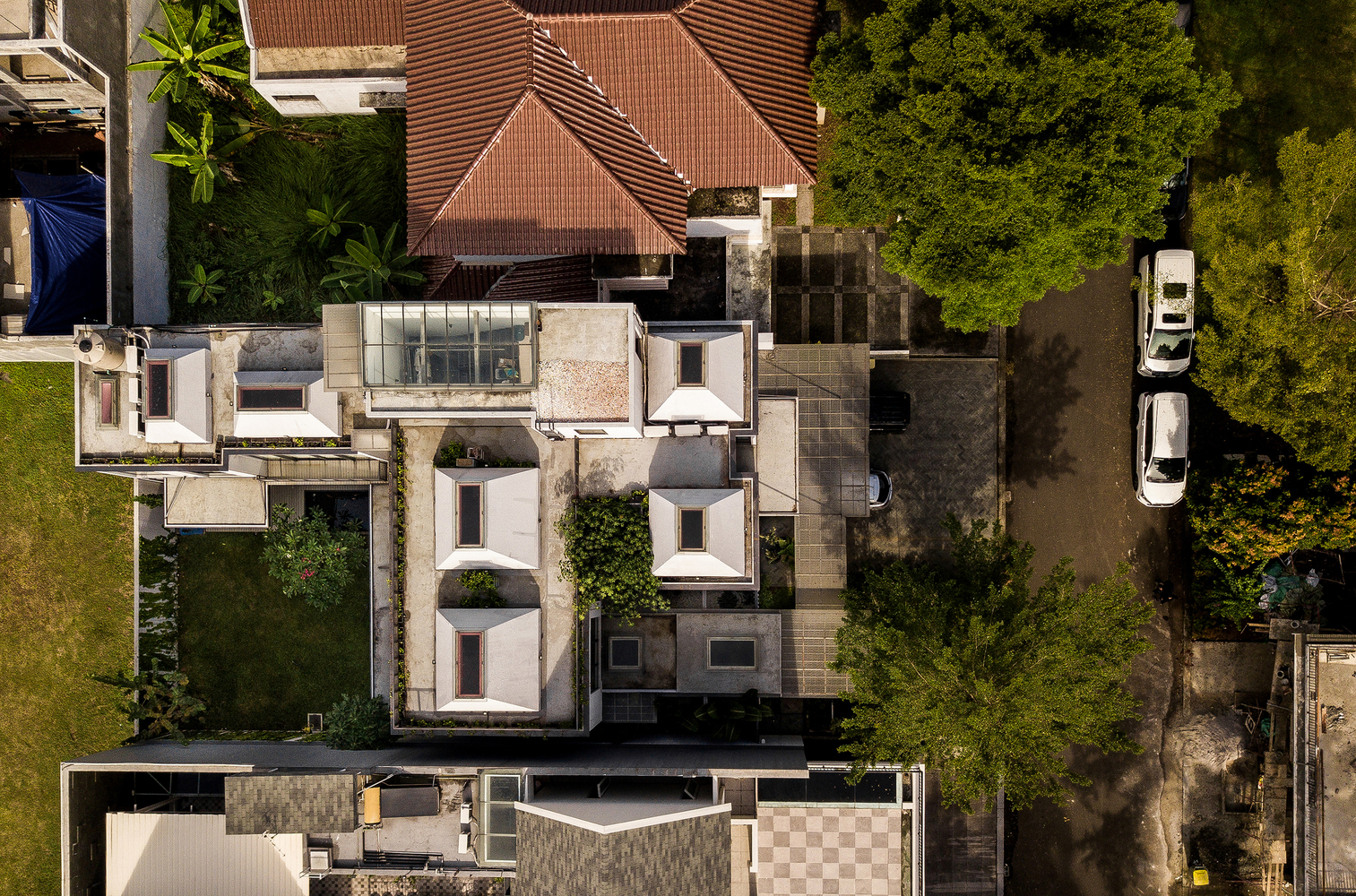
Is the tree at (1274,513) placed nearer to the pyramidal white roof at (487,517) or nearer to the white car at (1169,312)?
the white car at (1169,312)

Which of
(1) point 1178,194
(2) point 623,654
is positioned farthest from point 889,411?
(1) point 1178,194

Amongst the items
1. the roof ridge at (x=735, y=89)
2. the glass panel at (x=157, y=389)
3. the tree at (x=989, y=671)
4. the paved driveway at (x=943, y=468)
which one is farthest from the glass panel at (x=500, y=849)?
the roof ridge at (x=735, y=89)

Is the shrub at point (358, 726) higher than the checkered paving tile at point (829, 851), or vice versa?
the shrub at point (358, 726)

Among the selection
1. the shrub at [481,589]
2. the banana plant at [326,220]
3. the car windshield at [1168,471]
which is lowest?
the shrub at [481,589]

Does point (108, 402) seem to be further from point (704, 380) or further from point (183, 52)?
point (704, 380)

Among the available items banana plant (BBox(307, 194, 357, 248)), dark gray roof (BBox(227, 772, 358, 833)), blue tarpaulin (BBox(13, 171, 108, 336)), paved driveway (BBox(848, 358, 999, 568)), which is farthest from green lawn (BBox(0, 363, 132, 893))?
paved driveway (BBox(848, 358, 999, 568))

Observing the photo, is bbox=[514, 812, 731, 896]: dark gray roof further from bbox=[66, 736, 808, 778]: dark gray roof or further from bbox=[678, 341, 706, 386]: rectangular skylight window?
bbox=[678, 341, 706, 386]: rectangular skylight window

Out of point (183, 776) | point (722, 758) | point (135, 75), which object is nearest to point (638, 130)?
point (135, 75)
